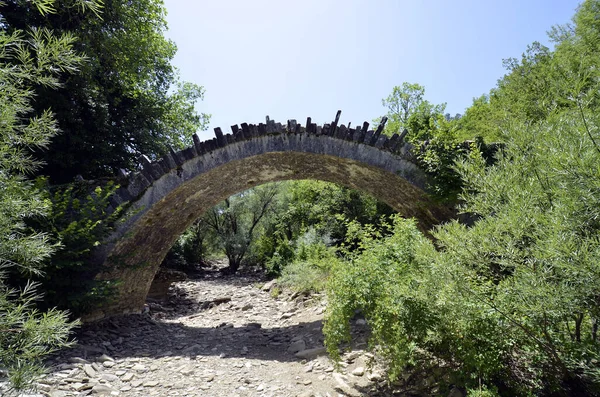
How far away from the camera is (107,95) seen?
852 cm

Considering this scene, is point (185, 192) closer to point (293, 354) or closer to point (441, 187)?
point (293, 354)

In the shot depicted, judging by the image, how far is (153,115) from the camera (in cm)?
995

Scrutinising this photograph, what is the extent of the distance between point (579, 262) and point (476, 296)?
27.0 inches

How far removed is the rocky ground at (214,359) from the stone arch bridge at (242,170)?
1.08 m

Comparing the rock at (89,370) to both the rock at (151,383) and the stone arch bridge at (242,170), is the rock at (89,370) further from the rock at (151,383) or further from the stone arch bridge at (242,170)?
the stone arch bridge at (242,170)

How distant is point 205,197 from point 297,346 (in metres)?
3.50

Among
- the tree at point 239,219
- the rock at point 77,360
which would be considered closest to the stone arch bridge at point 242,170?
the rock at point 77,360

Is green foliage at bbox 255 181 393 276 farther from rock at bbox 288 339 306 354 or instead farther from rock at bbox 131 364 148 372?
rock at bbox 131 364 148 372

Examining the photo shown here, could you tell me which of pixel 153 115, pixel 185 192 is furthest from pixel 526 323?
pixel 153 115

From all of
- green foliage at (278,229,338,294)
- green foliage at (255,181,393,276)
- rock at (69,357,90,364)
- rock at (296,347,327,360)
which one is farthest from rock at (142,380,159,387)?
green foliage at (255,181,393,276)

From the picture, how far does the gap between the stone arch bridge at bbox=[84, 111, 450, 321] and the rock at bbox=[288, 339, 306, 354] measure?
9.79 ft

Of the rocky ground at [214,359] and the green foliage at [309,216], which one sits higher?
the green foliage at [309,216]

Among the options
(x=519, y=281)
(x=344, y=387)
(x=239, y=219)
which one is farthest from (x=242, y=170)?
(x=239, y=219)

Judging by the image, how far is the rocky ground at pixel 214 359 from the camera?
3.74 meters
